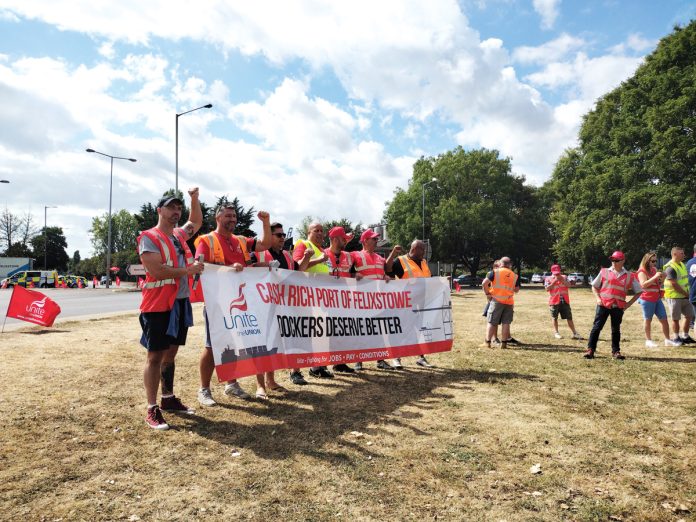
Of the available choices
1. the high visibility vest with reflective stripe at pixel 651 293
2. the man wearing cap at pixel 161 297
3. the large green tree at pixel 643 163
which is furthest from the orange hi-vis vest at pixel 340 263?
the large green tree at pixel 643 163

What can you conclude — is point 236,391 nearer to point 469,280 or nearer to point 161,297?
point 161,297

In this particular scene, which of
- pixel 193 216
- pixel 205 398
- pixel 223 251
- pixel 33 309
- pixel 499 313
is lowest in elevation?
pixel 205 398

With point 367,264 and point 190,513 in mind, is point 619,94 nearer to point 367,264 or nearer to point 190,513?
point 367,264

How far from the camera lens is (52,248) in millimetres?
94000

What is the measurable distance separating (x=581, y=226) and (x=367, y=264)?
3215cm

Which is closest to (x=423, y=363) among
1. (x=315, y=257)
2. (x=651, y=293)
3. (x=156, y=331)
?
(x=315, y=257)

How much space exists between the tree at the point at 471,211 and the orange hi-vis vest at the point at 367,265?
4425 centimetres

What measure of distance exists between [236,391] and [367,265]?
297 centimetres

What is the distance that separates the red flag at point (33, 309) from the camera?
39.5 ft

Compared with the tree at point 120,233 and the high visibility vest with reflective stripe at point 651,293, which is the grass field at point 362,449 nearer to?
the high visibility vest with reflective stripe at point 651,293

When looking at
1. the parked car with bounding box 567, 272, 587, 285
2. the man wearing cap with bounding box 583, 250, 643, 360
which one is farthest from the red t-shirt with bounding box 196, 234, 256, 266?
the parked car with bounding box 567, 272, 587, 285

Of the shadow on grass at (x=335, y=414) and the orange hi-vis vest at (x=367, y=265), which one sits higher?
the orange hi-vis vest at (x=367, y=265)

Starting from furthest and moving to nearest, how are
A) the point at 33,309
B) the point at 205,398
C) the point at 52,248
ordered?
the point at 52,248 → the point at 33,309 → the point at 205,398

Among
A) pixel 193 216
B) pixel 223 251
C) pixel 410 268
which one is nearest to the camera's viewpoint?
pixel 223 251
